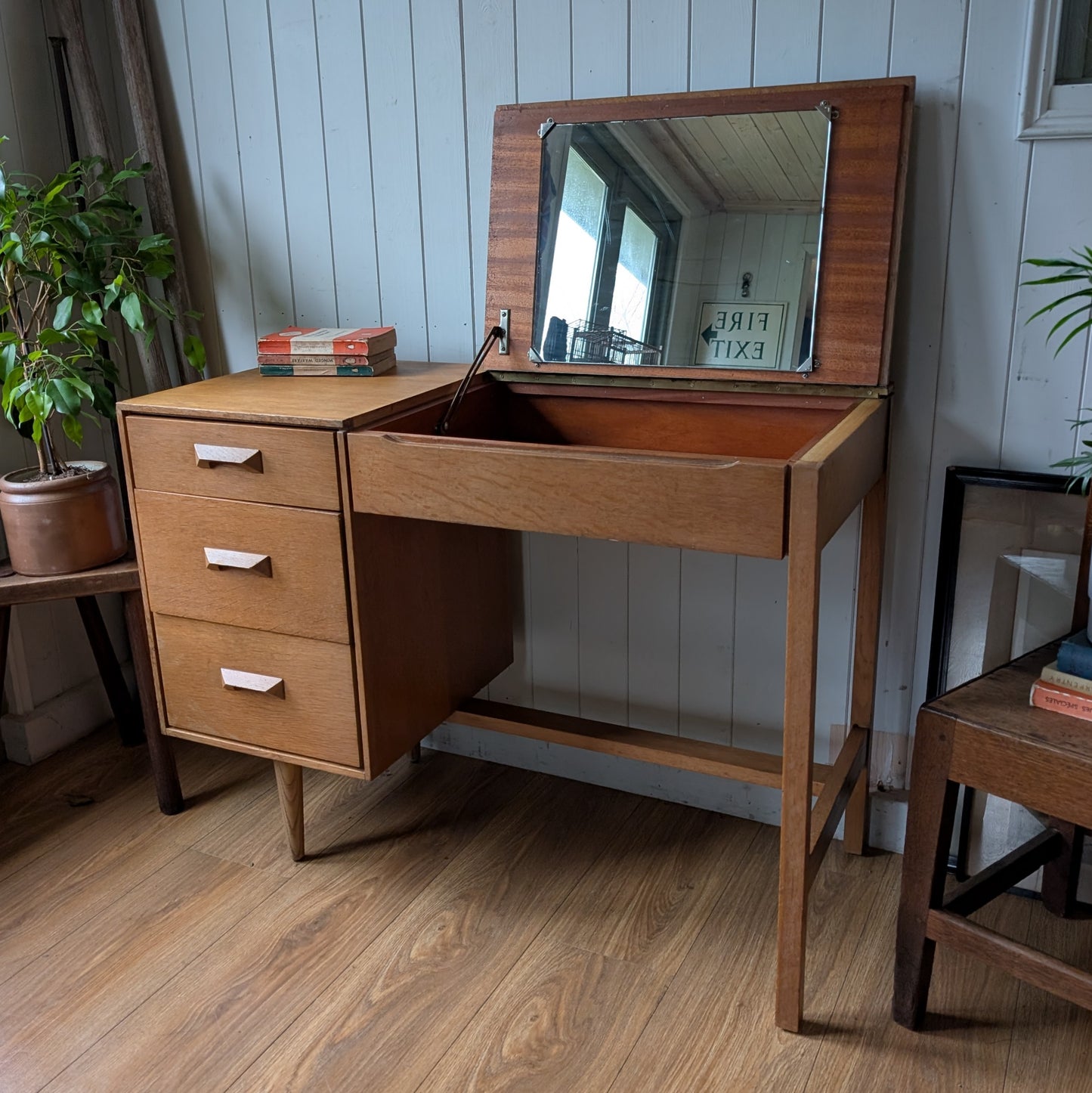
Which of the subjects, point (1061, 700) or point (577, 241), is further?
point (577, 241)

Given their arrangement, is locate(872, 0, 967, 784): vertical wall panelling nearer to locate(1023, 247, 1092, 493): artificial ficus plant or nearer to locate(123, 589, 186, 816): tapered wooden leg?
locate(1023, 247, 1092, 493): artificial ficus plant

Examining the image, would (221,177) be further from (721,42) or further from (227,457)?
(721,42)

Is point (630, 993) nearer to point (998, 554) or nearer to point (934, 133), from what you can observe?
point (998, 554)

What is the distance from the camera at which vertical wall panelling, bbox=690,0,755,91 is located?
164 cm

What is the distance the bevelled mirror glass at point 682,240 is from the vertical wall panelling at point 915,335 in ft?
0.47

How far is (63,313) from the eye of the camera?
6.03 feet

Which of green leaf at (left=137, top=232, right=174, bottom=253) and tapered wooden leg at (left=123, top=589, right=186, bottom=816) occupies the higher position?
green leaf at (left=137, top=232, right=174, bottom=253)

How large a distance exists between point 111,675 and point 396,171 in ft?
4.00

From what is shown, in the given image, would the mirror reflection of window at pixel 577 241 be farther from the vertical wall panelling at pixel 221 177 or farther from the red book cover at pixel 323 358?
the vertical wall panelling at pixel 221 177

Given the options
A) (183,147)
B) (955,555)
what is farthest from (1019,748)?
(183,147)

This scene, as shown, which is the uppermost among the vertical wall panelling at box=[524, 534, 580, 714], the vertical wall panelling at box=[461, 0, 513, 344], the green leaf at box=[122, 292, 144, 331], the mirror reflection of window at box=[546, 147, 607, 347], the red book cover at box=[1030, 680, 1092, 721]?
the vertical wall panelling at box=[461, 0, 513, 344]

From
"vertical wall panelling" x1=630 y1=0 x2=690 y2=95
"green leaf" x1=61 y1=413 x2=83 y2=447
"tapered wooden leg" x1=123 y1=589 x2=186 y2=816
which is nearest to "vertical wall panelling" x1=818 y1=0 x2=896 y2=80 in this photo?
"vertical wall panelling" x1=630 y1=0 x2=690 y2=95

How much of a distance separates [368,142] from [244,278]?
0.40 m

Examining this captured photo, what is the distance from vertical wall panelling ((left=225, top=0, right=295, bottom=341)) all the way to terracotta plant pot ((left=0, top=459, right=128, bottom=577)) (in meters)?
0.48
